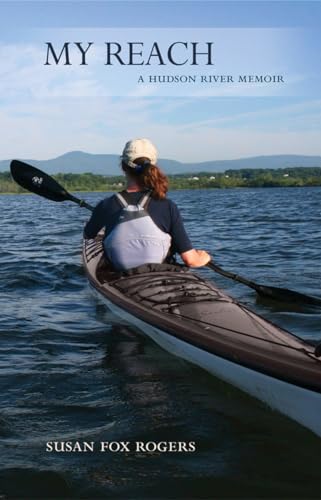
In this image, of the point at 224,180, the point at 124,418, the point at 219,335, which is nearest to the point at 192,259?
the point at 219,335

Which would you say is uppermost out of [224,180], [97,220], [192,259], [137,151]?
[224,180]

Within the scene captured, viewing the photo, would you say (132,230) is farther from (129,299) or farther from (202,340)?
(202,340)

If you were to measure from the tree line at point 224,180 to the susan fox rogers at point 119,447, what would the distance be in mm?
55837

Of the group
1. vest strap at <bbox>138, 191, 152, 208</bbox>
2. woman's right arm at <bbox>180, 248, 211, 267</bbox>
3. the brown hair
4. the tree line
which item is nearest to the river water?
woman's right arm at <bbox>180, 248, 211, 267</bbox>

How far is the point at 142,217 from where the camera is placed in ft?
15.9

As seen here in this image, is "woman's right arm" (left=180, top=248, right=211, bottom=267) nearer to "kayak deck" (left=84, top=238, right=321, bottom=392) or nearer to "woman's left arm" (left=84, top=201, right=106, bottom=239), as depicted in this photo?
"kayak deck" (left=84, top=238, right=321, bottom=392)

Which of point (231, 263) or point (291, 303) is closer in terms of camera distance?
point (291, 303)

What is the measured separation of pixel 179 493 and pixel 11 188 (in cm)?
6234

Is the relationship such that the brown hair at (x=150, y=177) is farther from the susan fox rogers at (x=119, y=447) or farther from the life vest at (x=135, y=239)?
the susan fox rogers at (x=119, y=447)

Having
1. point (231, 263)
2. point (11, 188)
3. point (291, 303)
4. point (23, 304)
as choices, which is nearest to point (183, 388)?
point (291, 303)

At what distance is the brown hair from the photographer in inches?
185

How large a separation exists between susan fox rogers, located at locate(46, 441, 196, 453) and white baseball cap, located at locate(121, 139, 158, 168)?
7.24 feet

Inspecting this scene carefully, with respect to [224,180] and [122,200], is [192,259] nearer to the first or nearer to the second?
[122,200]

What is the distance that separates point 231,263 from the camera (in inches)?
402
